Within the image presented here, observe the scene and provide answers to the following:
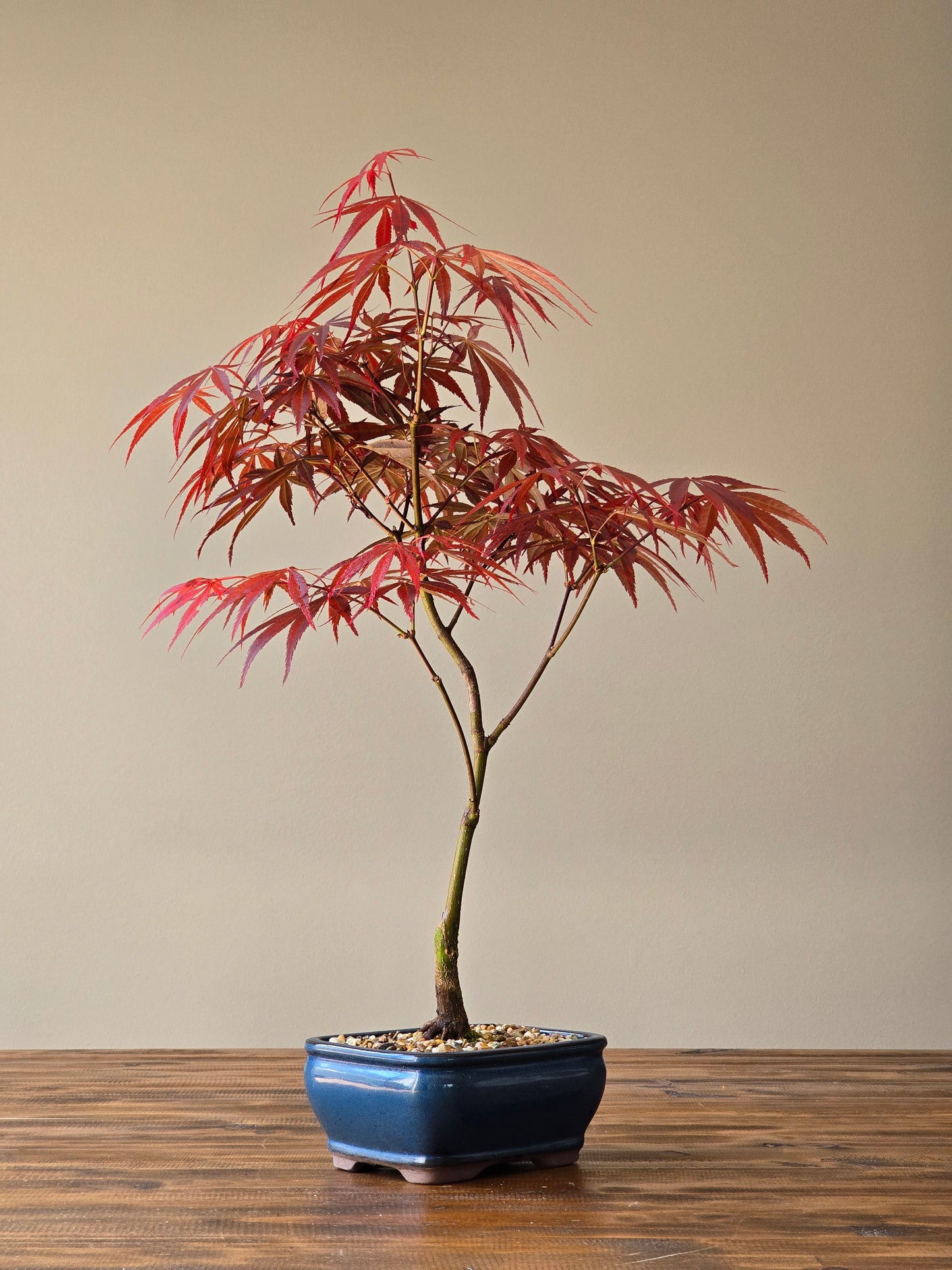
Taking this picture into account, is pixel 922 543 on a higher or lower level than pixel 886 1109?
higher

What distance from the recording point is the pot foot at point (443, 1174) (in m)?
1.51

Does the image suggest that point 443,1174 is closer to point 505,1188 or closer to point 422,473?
point 505,1188

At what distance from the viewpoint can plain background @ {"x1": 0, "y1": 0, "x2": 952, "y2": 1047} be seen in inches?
108

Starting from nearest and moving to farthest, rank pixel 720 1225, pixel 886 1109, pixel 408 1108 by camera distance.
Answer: pixel 720 1225 < pixel 408 1108 < pixel 886 1109

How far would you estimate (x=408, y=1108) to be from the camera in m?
1.48

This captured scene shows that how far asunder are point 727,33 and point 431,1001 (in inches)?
91.5

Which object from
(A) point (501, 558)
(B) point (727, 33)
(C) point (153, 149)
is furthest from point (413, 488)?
(B) point (727, 33)

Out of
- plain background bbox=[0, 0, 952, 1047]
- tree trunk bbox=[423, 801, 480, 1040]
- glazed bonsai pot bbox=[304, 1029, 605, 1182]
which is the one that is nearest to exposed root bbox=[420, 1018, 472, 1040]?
tree trunk bbox=[423, 801, 480, 1040]

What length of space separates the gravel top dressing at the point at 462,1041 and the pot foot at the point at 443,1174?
0.14m

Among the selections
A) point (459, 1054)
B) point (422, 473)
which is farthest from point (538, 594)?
point (459, 1054)

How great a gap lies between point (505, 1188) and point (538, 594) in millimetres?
1528

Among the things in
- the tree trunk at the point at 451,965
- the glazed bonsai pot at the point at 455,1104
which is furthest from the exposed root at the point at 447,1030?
the glazed bonsai pot at the point at 455,1104

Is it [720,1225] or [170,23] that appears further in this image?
[170,23]

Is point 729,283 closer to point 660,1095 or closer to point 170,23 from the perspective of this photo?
point 170,23
